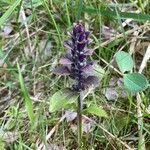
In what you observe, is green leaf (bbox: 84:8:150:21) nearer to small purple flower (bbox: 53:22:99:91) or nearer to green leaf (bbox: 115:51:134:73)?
green leaf (bbox: 115:51:134:73)

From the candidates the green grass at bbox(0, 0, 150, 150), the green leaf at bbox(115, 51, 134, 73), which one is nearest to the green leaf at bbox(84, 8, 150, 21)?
the green grass at bbox(0, 0, 150, 150)

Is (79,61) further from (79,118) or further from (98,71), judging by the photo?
(79,118)

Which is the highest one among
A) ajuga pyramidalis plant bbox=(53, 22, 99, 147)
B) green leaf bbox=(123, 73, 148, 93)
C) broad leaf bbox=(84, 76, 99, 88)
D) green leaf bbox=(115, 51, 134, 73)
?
ajuga pyramidalis plant bbox=(53, 22, 99, 147)

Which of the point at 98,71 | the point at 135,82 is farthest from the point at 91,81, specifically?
the point at 135,82

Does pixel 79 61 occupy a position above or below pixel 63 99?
above

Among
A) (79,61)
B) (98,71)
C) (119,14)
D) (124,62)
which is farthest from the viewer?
(119,14)
